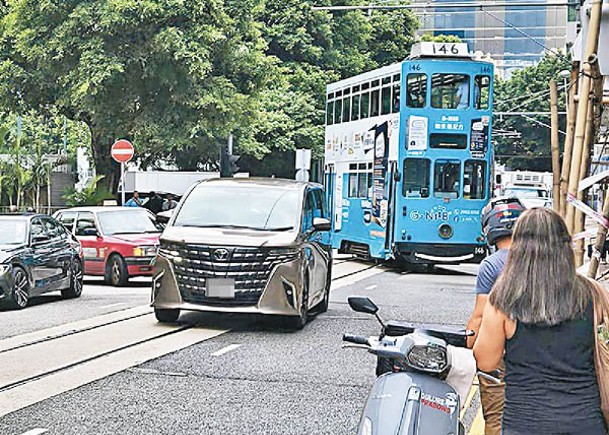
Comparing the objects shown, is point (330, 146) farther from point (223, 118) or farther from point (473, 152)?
point (473, 152)

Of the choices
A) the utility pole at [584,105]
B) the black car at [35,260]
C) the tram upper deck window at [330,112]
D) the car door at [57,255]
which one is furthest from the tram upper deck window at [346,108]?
the utility pole at [584,105]

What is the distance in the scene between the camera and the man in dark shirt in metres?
5.25

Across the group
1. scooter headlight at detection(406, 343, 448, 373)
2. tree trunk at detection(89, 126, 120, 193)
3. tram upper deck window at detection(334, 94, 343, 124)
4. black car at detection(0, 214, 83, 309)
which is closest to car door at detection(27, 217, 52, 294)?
black car at detection(0, 214, 83, 309)

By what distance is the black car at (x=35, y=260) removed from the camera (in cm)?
1505

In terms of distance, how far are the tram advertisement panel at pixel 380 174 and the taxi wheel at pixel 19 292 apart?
1030cm

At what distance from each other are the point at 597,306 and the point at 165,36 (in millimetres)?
23176

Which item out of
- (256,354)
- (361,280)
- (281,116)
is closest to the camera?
(256,354)

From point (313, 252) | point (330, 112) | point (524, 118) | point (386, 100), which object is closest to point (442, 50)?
point (386, 100)

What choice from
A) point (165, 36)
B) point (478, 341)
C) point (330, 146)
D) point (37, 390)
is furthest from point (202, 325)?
point (330, 146)

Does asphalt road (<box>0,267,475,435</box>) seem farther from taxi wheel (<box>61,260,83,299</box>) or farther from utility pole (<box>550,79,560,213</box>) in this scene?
taxi wheel (<box>61,260,83,299</box>)

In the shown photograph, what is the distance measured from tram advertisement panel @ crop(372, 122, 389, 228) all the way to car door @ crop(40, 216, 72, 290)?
873 centimetres

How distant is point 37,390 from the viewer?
8.58 meters

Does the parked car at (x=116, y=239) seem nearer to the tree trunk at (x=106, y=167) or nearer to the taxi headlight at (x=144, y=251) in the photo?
the taxi headlight at (x=144, y=251)

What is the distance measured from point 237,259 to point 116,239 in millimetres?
8694
